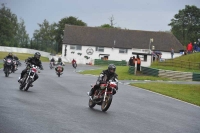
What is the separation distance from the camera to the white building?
4085 inches

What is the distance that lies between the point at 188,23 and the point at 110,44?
39.3 metres

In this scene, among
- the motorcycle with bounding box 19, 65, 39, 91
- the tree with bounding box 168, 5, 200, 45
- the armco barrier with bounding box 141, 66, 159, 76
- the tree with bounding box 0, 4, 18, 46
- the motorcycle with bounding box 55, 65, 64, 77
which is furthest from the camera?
the tree with bounding box 168, 5, 200, 45

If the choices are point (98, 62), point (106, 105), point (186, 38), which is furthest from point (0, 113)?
point (186, 38)

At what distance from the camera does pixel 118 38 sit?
4190 inches

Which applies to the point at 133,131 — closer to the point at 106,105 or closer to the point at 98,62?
the point at 106,105

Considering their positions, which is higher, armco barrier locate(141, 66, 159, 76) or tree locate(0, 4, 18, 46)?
tree locate(0, 4, 18, 46)

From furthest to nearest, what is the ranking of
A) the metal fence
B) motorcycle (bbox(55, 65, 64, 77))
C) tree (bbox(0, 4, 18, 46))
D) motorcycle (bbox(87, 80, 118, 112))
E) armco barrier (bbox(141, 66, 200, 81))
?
1. tree (bbox(0, 4, 18, 46))
2. the metal fence
3. armco barrier (bbox(141, 66, 200, 81))
4. motorcycle (bbox(55, 65, 64, 77))
5. motorcycle (bbox(87, 80, 118, 112))

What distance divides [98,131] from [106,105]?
181 inches

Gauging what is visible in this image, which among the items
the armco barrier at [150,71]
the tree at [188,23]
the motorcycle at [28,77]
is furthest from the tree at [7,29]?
the motorcycle at [28,77]

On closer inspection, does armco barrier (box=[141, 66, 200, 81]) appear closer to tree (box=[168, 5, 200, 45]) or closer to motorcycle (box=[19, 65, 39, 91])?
motorcycle (box=[19, 65, 39, 91])

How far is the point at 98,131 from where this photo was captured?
36.8 ft

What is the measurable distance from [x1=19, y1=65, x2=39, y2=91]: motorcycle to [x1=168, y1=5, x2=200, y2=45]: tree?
4456 inches

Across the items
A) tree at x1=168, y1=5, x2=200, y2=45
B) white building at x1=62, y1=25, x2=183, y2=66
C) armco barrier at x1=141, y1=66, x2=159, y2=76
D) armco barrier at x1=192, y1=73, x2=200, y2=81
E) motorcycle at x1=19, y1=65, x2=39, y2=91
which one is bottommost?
armco barrier at x1=192, y1=73, x2=200, y2=81

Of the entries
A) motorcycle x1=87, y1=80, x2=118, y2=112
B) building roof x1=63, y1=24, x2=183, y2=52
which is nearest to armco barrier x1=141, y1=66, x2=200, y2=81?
motorcycle x1=87, y1=80, x2=118, y2=112
